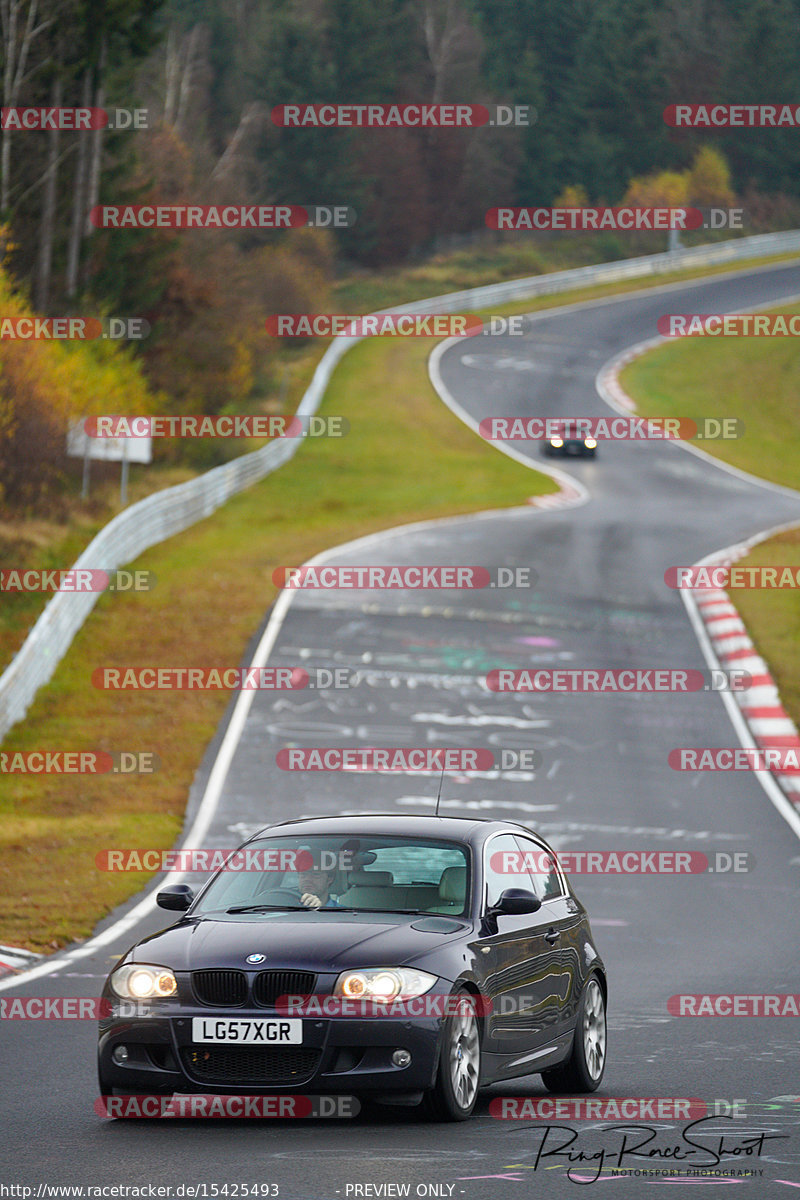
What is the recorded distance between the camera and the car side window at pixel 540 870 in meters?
9.46

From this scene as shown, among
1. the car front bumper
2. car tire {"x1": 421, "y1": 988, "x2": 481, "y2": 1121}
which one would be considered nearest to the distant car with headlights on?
car tire {"x1": 421, "y1": 988, "x2": 481, "y2": 1121}

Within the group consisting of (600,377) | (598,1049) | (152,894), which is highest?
(598,1049)

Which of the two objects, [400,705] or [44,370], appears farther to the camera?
[44,370]

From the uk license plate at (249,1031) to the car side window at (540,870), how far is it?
226 cm

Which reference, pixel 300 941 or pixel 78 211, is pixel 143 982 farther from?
pixel 78 211

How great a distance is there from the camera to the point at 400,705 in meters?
25.1

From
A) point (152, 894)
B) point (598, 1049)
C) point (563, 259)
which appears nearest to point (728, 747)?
point (152, 894)

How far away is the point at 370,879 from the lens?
8.57 m

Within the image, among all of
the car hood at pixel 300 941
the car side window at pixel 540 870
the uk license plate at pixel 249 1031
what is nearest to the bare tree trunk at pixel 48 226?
the car side window at pixel 540 870

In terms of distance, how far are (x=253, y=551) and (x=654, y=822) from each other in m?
19.4

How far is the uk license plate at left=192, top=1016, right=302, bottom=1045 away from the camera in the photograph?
7473 mm

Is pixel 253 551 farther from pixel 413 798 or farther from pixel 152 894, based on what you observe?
pixel 152 894

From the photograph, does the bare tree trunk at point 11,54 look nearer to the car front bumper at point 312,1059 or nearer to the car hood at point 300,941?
the car hood at point 300,941

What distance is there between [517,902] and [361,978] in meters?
1.07
